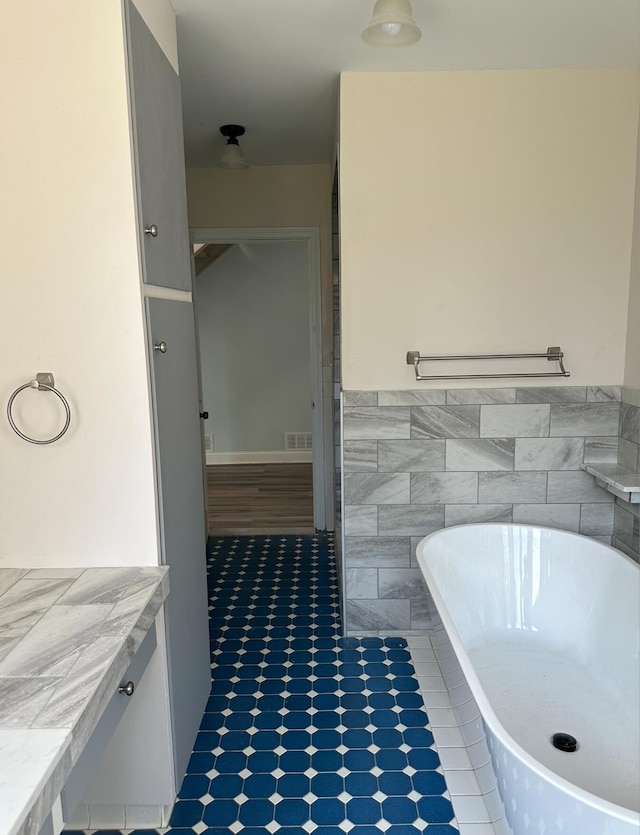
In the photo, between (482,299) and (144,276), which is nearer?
(144,276)

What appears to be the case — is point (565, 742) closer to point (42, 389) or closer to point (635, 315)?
point (635, 315)

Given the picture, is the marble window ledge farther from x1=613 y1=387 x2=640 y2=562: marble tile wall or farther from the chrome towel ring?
the chrome towel ring

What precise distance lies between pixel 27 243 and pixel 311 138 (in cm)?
221

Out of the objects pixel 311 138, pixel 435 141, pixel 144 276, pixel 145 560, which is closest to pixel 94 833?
pixel 145 560

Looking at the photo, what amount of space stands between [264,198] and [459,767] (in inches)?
134

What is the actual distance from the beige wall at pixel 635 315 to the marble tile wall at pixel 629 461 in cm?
7

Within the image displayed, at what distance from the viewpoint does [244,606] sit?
324 cm

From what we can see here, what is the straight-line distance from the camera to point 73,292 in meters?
1.70

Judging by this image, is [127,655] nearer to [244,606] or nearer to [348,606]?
[348,606]

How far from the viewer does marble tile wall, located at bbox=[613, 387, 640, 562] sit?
2.62 m

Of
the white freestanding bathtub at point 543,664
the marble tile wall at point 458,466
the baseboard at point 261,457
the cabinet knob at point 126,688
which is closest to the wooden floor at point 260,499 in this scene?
the baseboard at point 261,457

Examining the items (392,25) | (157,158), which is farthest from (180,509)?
(392,25)

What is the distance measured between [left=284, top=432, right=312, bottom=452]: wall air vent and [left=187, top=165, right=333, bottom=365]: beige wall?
2821mm

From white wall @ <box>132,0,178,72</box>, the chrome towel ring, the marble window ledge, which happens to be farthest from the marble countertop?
the marble window ledge
